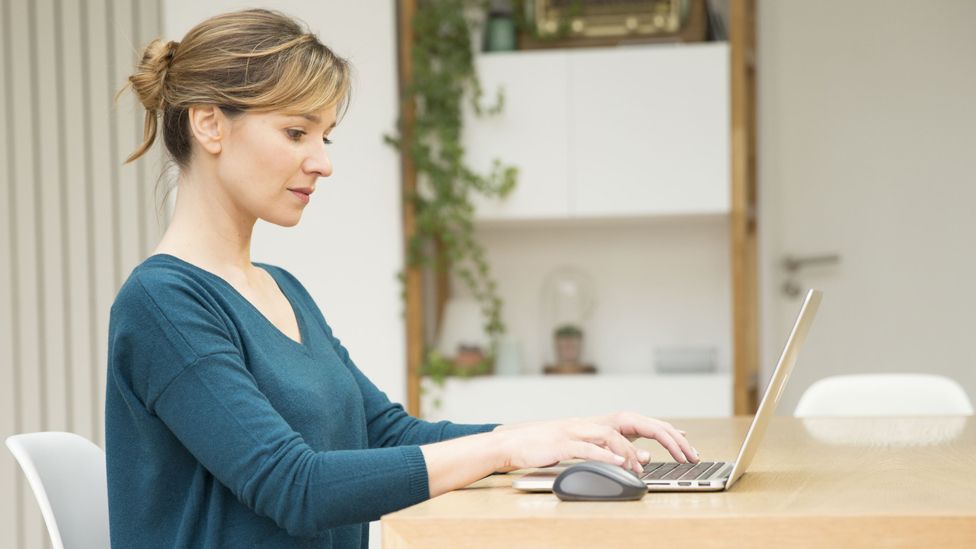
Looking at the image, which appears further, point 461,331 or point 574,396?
point 461,331

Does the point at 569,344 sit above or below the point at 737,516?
below

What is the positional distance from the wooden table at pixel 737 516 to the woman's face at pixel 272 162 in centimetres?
48

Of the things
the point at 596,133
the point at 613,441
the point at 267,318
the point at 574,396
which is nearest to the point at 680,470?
the point at 613,441

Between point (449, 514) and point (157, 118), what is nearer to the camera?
point (449, 514)

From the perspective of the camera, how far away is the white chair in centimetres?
146

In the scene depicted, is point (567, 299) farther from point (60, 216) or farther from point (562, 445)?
point (562, 445)

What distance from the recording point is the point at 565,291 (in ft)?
13.8

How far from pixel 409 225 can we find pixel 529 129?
0.51m

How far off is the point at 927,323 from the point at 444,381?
1.87 metres

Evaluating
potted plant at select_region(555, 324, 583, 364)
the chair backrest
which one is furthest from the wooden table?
potted plant at select_region(555, 324, 583, 364)

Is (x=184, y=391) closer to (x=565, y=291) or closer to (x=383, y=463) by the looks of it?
(x=383, y=463)

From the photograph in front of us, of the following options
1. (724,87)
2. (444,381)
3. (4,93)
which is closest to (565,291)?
(444,381)

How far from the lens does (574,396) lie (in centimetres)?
384

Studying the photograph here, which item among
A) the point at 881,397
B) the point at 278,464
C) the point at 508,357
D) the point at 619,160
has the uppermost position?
the point at 619,160
